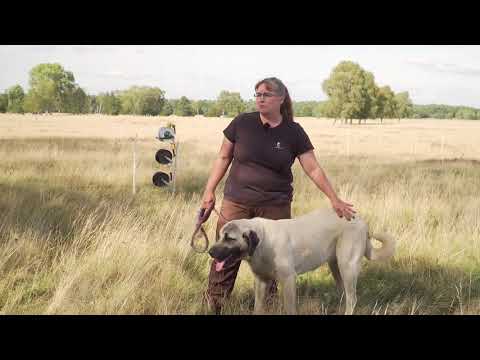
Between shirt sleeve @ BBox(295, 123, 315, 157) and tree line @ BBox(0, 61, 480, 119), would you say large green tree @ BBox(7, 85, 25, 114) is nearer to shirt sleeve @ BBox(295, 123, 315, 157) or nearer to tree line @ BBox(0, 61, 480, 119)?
tree line @ BBox(0, 61, 480, 119)

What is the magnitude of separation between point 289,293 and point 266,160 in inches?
42.1

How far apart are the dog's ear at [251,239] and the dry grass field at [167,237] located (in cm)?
85

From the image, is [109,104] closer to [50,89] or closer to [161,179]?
[50,89]

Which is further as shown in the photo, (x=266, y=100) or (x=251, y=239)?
(x=266, y=100)

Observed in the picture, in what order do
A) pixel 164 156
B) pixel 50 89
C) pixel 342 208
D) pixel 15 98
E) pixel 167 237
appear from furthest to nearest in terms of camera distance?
pixel 50 89, pixel 15 98, pixel 164 156, pixel 167 237, pixel 342 208

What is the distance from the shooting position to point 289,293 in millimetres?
3883

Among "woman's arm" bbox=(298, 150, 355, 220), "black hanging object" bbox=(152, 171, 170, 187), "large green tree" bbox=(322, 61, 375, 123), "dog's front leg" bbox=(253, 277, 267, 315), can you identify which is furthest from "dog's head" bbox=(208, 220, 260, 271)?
Result: "large green tree" bbox=(322, 61, 375, 123)

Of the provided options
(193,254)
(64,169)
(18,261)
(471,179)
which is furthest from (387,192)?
(64,169)

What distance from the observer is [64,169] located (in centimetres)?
1047

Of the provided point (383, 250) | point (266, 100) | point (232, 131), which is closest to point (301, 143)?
point (266, 100)

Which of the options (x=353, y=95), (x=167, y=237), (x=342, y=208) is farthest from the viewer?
(x=353, y=95)

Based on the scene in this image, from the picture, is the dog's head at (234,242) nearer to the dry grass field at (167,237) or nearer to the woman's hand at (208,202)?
the woman's hand at (208,202)

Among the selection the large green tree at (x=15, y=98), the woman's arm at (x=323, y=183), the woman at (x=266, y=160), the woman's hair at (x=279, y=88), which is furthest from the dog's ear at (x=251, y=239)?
the large green tree at (x=15, y=98)

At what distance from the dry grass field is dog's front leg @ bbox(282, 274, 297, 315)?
0.95 ft
